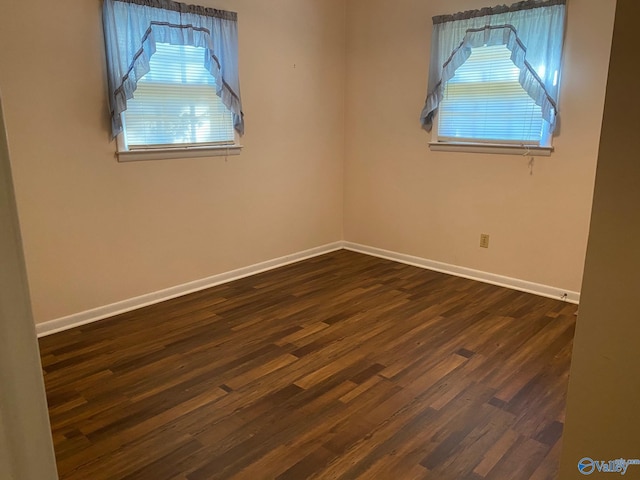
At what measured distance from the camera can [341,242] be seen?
534cm

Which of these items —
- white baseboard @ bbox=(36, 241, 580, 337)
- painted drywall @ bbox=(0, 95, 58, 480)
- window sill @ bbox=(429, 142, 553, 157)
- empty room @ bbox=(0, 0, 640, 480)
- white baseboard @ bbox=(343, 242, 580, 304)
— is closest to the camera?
painted drywall @ bbox=(0, 95, 58, 480)

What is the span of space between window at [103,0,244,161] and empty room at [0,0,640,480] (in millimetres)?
17

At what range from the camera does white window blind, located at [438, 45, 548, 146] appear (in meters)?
3.80

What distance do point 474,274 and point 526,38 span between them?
6.30 ft

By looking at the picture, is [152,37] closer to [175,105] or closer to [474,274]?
[175,105]

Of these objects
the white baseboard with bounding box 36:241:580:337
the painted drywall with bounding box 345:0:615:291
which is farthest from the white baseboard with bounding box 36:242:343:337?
the painted drywall with bounding box 345:0:615:291

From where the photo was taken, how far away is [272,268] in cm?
463

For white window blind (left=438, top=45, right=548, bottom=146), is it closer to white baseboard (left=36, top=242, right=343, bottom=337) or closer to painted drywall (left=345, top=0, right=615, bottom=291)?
painted drywall (left=345, top=0, right=615, bottom=291)

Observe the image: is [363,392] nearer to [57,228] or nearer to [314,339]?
[314,339]

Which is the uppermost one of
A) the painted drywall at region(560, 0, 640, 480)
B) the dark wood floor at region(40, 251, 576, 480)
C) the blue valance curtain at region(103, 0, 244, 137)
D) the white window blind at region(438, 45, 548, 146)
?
the blue valance curtain at region(103, 0, 244, 137)

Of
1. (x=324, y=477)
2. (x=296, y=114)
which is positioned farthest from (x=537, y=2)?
(x=324, y=477)

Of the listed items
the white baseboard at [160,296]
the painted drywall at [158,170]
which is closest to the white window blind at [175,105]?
the painted drywall at [158,170]

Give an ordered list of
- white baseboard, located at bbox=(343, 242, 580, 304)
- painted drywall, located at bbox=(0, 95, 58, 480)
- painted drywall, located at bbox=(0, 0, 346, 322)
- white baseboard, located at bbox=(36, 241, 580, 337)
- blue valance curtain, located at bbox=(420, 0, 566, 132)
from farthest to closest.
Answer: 1. white baseboard, located at bbox=(343, 242, 580, 304)
2. blue valance curtain, located at bbox=(420, 0, 566, 132)
3. white baseboard, located at bbox=(36, 241, 580, 337)
4. painted drywall, located at bbox=(0, 0, 346, 322)
5. painted drywall, located at bbox=(0, 95, 58, 480)

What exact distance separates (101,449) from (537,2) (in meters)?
3.88
